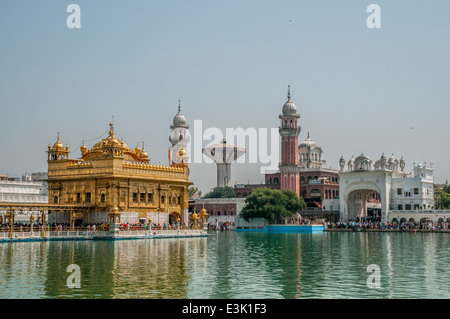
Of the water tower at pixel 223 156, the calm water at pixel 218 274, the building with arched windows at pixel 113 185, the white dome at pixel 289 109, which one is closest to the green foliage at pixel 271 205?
the white dome at pixel 289 109

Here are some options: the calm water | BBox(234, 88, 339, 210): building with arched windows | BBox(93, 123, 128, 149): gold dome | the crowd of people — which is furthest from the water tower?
the calm water

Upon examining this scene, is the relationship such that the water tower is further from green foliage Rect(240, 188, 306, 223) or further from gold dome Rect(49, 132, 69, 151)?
gold dome Rect(49, 132, 69, 151)

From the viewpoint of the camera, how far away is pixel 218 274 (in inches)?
890

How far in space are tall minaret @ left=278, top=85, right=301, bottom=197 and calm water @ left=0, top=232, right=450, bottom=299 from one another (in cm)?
5595

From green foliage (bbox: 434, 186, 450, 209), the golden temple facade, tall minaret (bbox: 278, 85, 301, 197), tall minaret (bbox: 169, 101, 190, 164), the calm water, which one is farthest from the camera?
tall minaret (bbox: 169, 101, 190, 164)

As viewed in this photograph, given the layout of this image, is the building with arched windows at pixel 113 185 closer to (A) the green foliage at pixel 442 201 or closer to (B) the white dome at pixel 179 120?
(A) the green foliage at pixel 442 201

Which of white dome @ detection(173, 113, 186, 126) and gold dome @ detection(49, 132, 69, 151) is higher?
white dome @ detection(173, 113, 186, 126)

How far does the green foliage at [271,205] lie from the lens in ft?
245

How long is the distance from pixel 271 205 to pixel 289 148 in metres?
16.6

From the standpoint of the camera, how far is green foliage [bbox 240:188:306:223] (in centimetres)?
7456

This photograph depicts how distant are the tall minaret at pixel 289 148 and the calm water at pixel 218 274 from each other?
56.0m

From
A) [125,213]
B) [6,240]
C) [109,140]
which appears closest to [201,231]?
[125,213]

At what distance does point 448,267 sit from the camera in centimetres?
2545
